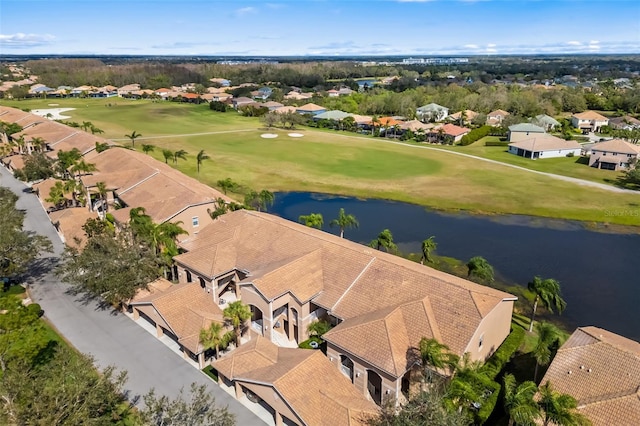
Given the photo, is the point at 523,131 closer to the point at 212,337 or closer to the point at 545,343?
the point at 545,343

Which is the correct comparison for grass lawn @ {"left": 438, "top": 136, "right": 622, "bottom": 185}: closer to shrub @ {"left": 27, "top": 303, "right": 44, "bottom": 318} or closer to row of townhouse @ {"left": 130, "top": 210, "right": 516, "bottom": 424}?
row of townhouse @ {"left": 130, "top": 210, "right": 516, "bottom": 424}

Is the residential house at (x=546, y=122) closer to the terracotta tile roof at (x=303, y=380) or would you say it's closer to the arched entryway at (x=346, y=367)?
the arched entryway at (x=346, y=367)

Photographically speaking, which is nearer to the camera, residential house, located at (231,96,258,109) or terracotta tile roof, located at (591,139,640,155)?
terracotta tile roof, located at (591,139,640,155)

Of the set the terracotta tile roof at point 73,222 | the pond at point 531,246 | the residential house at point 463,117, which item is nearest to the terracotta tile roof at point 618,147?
the pond at point 531,246

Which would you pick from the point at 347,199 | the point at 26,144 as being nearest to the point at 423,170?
the point at 347,199

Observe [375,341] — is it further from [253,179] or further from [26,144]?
[26,144]

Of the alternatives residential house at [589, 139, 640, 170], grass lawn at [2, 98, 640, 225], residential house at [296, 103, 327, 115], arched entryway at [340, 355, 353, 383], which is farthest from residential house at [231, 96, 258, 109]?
arched entryway at [340, 355, 353, 383]

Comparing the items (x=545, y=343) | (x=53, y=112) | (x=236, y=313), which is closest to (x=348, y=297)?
(x=236, y=313)

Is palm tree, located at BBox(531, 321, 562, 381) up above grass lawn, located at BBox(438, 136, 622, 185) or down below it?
above
